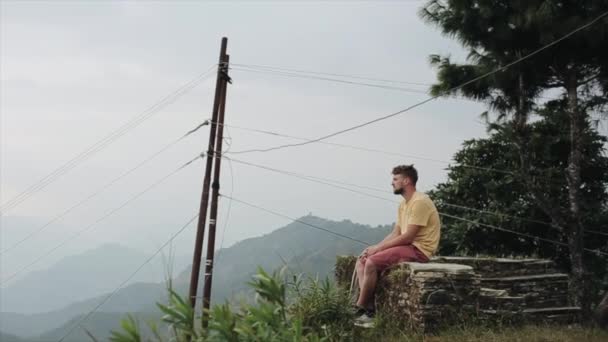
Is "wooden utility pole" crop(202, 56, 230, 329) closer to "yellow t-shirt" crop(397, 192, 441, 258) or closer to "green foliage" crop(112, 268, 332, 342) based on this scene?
"yellow t-shirt" crop(397, 192, 441, 258)

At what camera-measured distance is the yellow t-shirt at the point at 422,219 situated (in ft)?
31.3

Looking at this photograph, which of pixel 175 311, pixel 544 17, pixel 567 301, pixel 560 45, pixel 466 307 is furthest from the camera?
pixel 560 45

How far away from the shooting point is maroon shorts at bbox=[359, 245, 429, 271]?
9.88 m

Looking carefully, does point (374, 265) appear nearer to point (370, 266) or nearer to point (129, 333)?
point (370, 266)

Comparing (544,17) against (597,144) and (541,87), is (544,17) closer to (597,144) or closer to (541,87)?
(541,87)

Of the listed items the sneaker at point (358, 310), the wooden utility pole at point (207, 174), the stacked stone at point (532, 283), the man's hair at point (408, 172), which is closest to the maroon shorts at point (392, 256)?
the sneaker at point (358, 310)

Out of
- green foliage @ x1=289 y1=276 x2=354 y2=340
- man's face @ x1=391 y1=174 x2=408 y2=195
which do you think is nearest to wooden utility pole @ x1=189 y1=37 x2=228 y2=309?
green foliage @ x1=289 y1=276 x2=354 y2=340

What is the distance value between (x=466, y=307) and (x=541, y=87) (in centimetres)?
1419

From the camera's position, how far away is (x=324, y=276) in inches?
386

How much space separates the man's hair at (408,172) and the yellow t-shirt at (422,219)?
0.26m

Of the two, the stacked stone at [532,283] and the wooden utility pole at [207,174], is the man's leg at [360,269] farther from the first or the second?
the wooden utility pole at [207,174]

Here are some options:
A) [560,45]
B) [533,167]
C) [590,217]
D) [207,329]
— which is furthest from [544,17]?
[207,329]

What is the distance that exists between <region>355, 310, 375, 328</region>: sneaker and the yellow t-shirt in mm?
1362

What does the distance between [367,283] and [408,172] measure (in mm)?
1927
